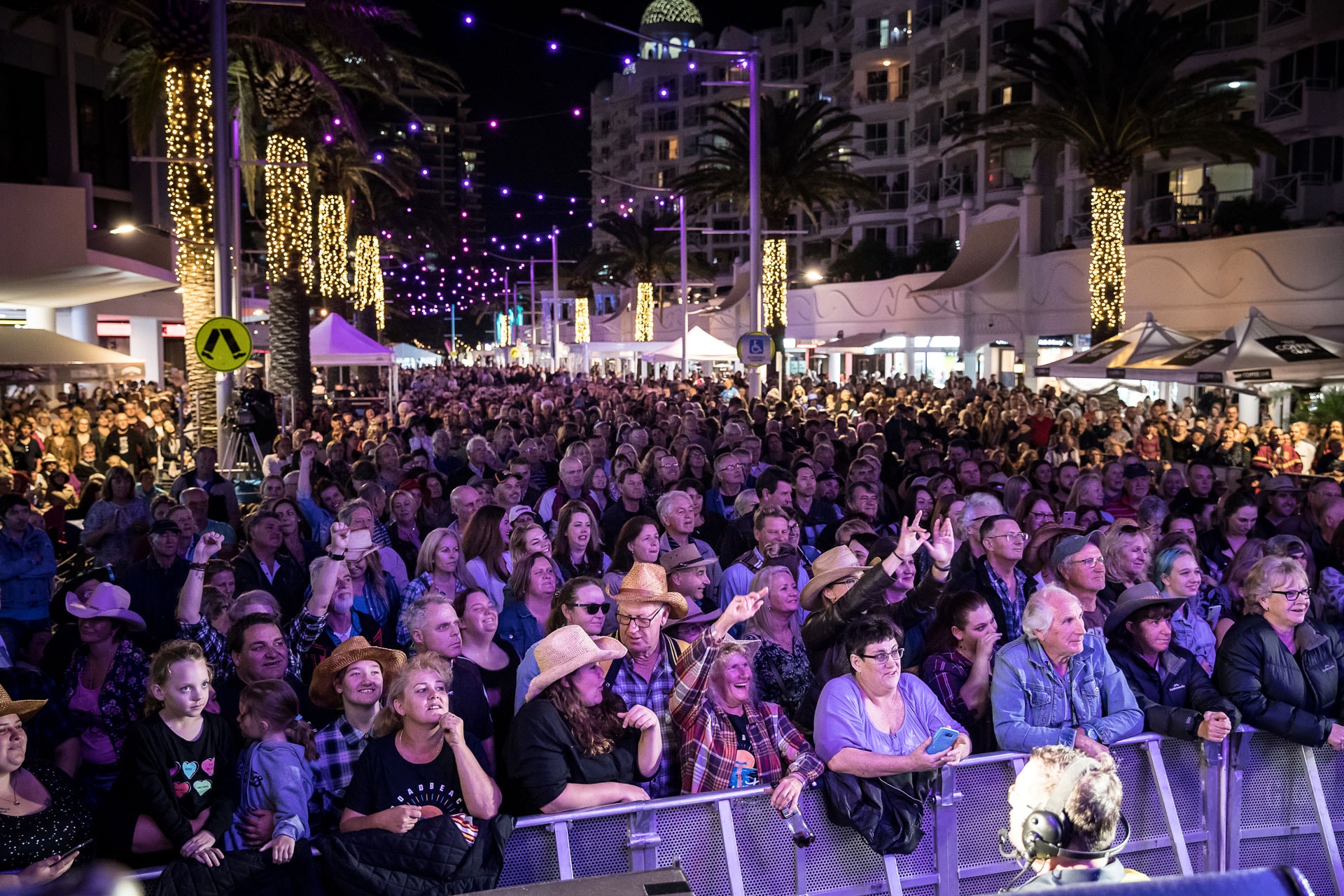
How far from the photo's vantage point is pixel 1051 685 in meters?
6.02

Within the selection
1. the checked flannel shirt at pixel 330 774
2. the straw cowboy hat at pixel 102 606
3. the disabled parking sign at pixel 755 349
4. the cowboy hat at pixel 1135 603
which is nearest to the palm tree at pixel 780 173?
the disabled parking sign at pixel 755 349

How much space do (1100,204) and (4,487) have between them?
24.4 metres

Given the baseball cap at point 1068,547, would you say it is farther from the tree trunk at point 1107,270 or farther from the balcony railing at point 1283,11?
the balcony railing at point 1283,11

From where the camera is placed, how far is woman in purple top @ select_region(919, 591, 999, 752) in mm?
6301

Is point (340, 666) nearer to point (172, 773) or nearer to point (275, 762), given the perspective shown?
point (275, 762)

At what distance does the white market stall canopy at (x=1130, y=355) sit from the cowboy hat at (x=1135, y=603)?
550 inches

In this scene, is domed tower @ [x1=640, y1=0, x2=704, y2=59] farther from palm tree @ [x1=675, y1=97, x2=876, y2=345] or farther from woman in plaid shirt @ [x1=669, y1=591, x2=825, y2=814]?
woman in plaid shirt @ [x1=669, y1=591, x2=825, y2=814]

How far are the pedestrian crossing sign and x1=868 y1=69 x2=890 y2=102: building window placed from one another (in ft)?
180

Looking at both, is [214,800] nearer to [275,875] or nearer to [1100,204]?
[275,875]

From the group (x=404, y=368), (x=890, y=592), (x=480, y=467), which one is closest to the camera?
(x=890, y=592)

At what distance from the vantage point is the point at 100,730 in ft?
20.1

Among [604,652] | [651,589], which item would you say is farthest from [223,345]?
[604,652]

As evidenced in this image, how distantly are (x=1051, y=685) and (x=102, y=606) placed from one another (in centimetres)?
441

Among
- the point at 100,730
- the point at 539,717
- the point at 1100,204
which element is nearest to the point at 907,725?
the point at 539,717
